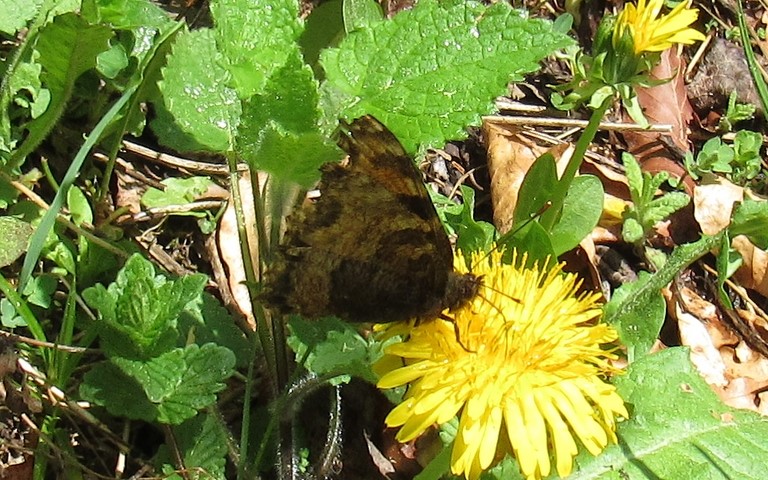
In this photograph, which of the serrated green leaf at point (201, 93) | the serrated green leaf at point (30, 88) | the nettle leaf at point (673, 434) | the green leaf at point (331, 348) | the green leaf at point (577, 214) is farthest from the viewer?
the green leaf at point (577, 214)

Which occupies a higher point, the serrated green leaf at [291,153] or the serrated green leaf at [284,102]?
the serrated green leaf at [284,102]

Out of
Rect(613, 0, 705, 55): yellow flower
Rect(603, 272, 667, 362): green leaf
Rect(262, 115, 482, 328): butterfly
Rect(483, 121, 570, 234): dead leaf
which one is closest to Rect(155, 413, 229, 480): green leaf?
Rect(262, 115, 482, 328): butterfly

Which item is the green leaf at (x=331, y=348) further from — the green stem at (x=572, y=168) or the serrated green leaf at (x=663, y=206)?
the serrated green leaf at (x=663, y=206)

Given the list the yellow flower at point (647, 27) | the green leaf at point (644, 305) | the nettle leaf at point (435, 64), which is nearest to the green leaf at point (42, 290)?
the nettle leaf at point (435, 64)

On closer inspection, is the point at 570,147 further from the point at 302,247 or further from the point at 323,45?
the point at 302,247

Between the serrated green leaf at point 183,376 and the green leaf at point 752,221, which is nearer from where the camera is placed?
the serrated green leaf at point 183,376

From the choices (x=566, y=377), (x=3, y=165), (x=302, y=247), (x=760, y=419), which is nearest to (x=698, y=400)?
(x=760, y=419)

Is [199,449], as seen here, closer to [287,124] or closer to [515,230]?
[287,124]

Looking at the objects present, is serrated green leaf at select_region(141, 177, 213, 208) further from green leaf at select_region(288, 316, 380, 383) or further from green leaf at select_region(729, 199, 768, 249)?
green leaf at select_region(729, 199, 768, 249)
